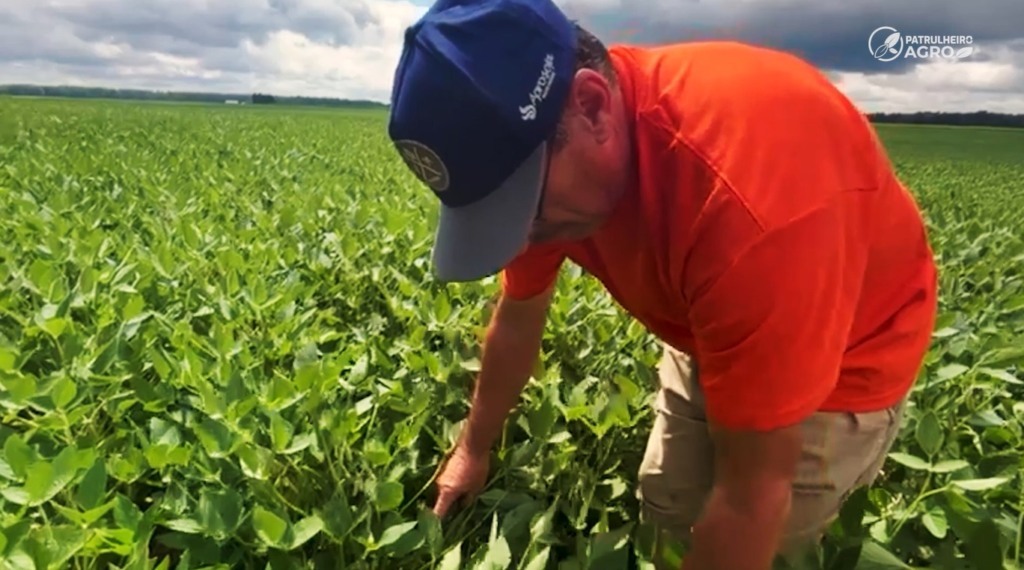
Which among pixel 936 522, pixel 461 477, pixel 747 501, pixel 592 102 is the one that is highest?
pixel 592 102

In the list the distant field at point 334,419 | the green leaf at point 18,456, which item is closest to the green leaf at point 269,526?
the distant field at point 334,419

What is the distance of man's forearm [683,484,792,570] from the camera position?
1.15m

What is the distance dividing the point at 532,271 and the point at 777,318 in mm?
679

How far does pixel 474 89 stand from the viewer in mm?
1062

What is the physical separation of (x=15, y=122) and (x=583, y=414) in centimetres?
1245

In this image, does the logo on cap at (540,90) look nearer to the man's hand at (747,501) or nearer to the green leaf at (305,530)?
the man's hand at (747,501)

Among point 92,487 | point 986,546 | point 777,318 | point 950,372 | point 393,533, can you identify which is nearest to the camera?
point 986,546

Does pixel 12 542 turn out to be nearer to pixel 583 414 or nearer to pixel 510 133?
pixel 510 133

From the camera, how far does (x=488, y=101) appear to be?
1.07 m

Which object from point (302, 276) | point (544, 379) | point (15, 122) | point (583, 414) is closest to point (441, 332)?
point (544, 379)

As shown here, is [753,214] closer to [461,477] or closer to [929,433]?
[929,433]

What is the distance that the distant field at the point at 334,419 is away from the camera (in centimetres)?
134

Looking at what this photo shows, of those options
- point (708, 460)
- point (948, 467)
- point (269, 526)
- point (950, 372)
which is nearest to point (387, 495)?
point (269, 526)

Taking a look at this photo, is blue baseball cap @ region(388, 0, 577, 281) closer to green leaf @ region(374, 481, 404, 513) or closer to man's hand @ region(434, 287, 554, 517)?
green leaf @ region(374, 481, 404, 513)
